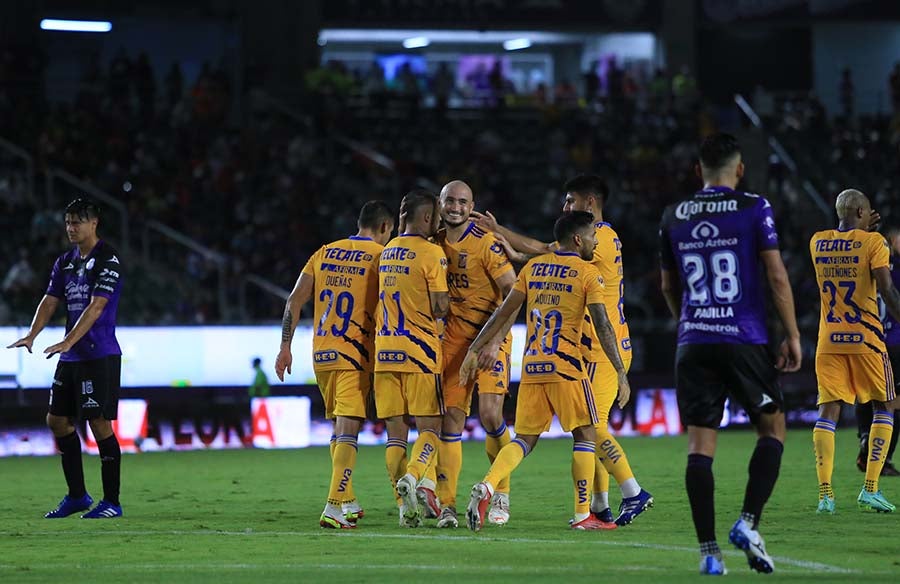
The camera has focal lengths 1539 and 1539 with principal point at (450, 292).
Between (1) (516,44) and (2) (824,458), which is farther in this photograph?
(1) (516,44)

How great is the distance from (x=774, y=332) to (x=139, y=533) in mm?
17925

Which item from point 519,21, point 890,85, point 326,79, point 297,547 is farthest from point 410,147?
point 297,547

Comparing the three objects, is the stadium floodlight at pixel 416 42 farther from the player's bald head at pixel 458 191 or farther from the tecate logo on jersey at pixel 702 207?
the tecate logo on jersey at pixel 702 207

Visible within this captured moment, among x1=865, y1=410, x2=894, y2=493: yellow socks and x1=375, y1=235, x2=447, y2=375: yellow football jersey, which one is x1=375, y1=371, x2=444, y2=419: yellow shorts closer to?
x1=375, y1=235, x2=447, y2=375: yellow football jersey

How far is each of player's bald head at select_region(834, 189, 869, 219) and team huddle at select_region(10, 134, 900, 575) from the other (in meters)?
0.02

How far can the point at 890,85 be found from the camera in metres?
41.0

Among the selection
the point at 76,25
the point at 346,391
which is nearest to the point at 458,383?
the point at 346,391

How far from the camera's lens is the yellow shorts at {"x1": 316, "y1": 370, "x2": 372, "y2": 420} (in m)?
11.7

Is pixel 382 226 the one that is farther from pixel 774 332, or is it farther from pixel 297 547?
pixel 774 332

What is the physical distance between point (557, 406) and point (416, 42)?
32.9m

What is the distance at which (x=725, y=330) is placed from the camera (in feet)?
27.6

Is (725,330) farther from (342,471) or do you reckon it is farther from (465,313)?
(342,471)

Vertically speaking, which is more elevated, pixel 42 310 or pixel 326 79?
pixel 326 79

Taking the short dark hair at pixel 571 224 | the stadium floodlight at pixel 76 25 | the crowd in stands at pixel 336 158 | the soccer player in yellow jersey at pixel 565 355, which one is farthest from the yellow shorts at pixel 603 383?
the stadium floodlight at pixel 76 25
